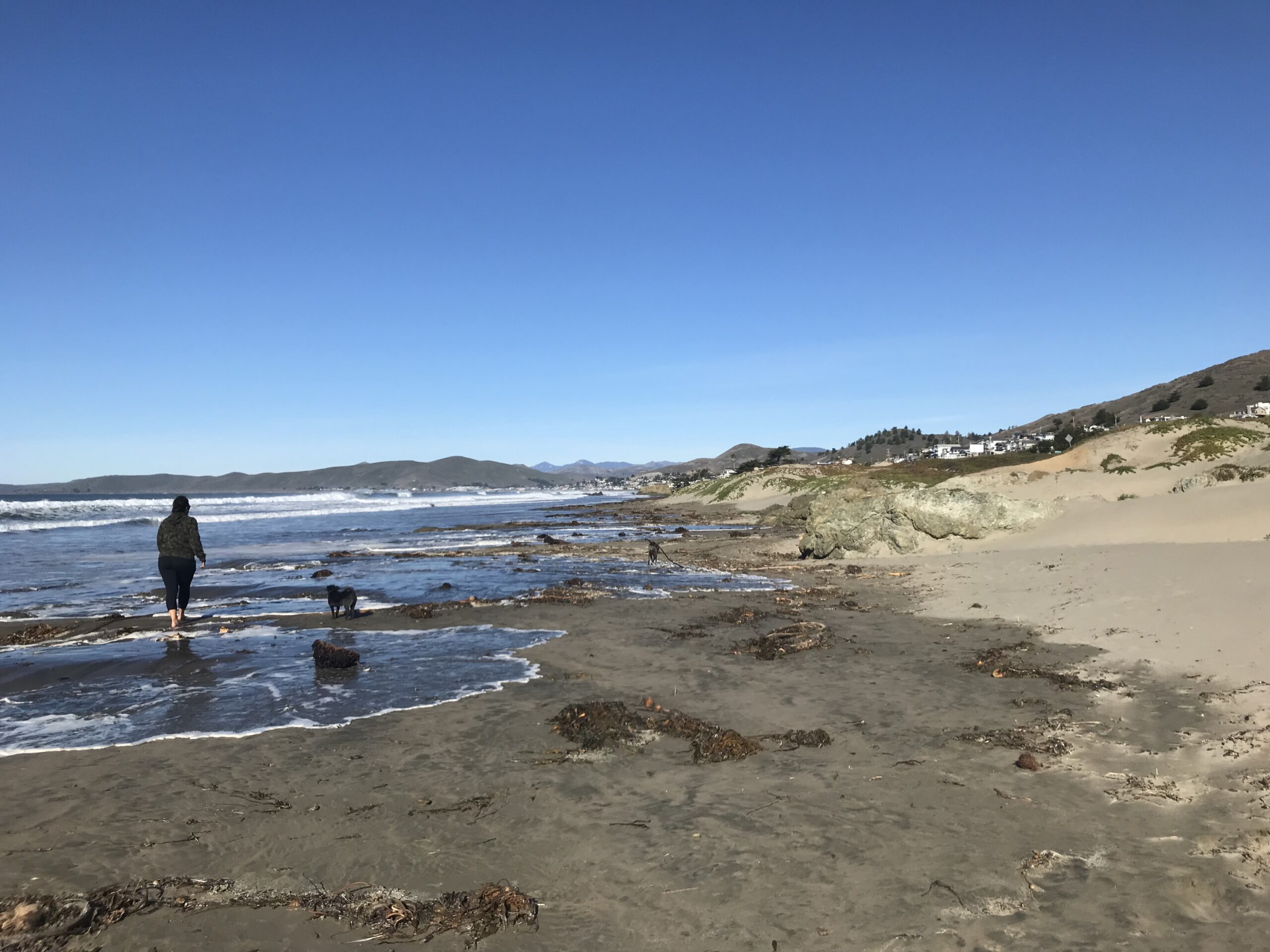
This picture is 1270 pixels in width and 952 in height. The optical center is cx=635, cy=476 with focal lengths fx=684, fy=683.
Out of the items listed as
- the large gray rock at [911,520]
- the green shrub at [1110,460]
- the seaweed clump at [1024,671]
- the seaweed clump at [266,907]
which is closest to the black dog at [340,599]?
the seaweed clump at [266,907]

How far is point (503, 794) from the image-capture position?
571cm

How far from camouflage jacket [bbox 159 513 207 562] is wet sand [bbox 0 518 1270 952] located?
6870 mm

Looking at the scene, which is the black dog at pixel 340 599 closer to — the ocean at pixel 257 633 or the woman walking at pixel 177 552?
the ocean at pixel 257 633

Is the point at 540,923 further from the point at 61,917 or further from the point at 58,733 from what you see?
the point at 58,733

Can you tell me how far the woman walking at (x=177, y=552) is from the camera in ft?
41.9

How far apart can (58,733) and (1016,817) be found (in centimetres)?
940

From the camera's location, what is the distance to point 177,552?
1295 cm

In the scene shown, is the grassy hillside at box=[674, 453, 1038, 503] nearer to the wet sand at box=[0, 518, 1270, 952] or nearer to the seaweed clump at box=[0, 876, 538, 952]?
the wet sand at box=[0, 518, 1270, 952]

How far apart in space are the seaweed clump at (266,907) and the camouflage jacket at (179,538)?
9679 millimetres

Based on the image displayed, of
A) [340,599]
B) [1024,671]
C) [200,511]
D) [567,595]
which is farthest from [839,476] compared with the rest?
[200,511]

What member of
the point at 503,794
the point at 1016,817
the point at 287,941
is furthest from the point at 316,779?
the point at 1016,817

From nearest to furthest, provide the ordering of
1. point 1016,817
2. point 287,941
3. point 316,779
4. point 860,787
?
point 287,941 → point 1016,817 → point 860,787 → point 316,779

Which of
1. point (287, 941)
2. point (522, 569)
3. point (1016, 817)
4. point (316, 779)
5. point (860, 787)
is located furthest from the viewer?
point (522, 569)

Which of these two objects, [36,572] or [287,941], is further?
[36,572]
